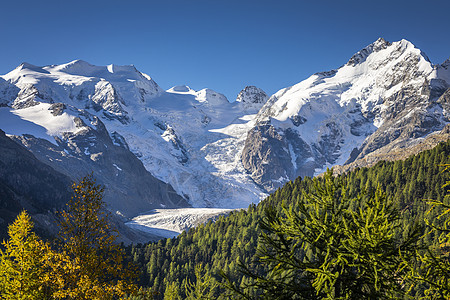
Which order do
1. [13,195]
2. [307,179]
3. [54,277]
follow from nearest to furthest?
1. [54,277]
2. [307,179]
3. [13,195]

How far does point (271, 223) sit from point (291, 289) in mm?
1996

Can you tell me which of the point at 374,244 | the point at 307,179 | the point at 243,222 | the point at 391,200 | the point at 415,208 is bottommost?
the point at 374,244

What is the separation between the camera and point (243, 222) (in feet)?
456

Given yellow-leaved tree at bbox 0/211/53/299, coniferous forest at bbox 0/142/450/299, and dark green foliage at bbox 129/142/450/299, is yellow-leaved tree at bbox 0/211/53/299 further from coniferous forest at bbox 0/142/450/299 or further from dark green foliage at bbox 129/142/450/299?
dark green foliage at bbox 129/142/450/299

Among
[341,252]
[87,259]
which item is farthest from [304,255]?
[87,259]

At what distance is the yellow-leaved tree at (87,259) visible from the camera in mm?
15125

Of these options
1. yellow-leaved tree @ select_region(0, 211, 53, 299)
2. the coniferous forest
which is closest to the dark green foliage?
yellow-leaved tree @ select_region(0, 211, 53, 299)

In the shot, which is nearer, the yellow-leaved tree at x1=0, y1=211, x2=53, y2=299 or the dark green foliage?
the yellow-leaved tree at x1=0, y1=211, x2=53, y2=299

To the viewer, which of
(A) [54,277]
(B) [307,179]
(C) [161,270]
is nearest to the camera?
(A) [54,277]

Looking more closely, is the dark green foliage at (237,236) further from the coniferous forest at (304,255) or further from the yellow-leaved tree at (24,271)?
the coniferous forest at (304,255)

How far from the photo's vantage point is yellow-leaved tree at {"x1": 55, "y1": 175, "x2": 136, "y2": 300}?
1512cm

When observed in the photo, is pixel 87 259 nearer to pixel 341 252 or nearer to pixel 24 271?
pixel 24 271

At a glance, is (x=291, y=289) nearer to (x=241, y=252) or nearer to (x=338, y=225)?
(x=338, y=225)

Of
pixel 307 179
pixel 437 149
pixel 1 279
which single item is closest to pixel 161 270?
pixel 307 179
